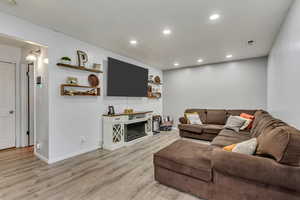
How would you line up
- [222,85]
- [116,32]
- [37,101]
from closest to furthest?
[116,32], [37,101], [222,85]

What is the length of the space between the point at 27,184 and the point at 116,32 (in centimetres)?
290

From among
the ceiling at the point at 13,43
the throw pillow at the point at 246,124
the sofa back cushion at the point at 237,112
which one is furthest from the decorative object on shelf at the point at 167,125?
the ceiling at the point at 13,43

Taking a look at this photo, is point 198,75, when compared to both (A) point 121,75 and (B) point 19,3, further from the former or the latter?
(B) point 19,3

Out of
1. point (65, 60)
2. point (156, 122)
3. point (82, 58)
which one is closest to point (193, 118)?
point (156, 122)

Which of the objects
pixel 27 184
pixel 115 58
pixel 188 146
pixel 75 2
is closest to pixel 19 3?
pixel 75 2

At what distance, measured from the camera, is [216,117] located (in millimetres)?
4656

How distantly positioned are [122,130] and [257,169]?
2935mm

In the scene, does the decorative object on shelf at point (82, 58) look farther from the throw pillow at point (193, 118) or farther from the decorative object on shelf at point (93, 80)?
the throw pillow at point (193, 118)

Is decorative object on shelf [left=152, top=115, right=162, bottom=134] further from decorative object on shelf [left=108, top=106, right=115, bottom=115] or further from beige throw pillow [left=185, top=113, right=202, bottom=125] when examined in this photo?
decorative object on shelf [left=108, top=106, right=115, bottom=115]

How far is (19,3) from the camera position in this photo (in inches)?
77.9

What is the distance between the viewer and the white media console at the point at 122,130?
3545 millimetres

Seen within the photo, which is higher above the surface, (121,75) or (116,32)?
(116,32)

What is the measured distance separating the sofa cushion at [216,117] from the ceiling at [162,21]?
202 centimetres

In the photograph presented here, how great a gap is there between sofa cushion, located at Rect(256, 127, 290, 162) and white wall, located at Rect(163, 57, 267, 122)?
3588mm
